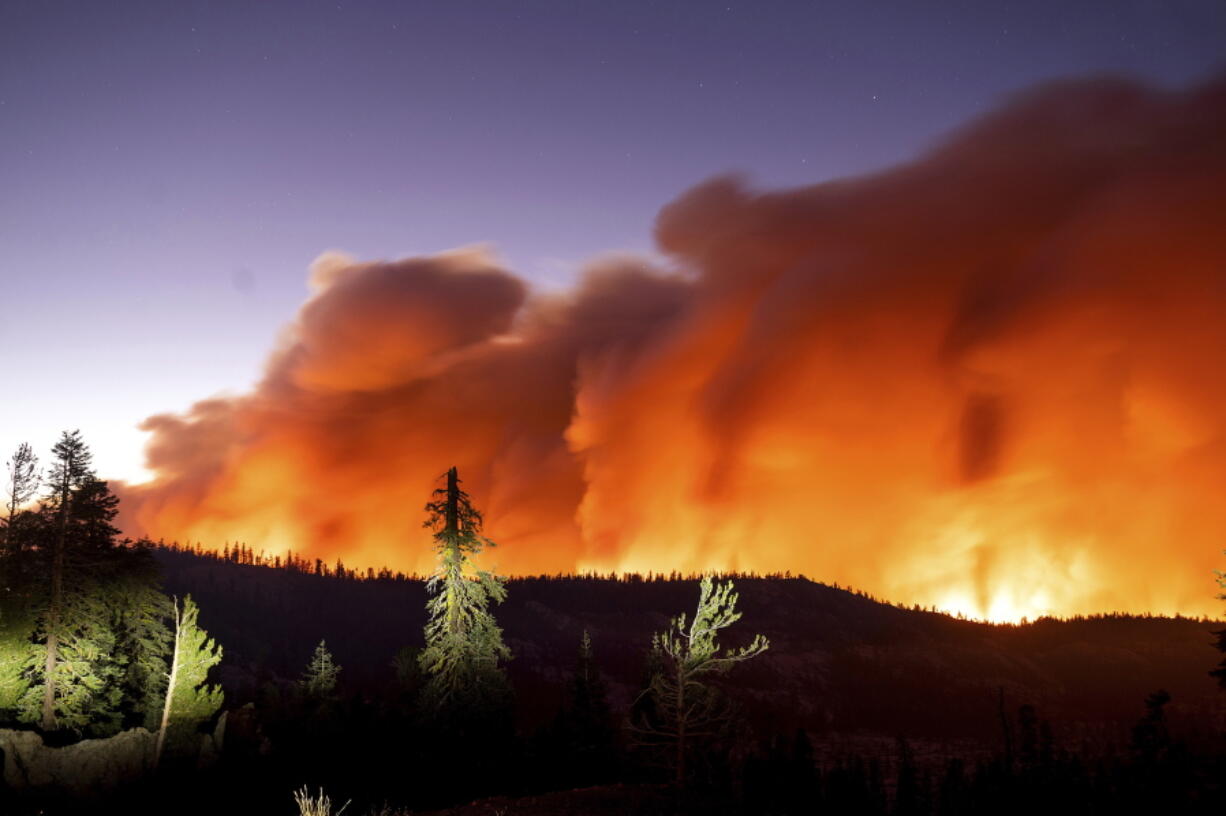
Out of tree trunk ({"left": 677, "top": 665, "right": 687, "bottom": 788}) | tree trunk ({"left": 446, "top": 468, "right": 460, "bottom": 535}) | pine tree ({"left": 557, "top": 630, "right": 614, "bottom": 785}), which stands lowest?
pine tree ({"left": 557, "top": 630, "right": 614, "bottom": 785})

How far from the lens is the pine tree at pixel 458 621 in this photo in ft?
122

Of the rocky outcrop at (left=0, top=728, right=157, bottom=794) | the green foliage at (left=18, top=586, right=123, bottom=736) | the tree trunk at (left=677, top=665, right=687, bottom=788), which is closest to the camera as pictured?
the tree trunk at (left=677, top=665, right=687, bottom=788)

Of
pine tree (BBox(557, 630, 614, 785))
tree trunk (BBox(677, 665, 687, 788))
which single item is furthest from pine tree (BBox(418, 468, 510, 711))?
pine tree (BBox(557, 630, 614, 785))

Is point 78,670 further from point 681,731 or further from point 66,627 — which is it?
point 681,731

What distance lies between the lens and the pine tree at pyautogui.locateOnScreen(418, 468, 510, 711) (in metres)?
37.3

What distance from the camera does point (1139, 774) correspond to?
255 feet

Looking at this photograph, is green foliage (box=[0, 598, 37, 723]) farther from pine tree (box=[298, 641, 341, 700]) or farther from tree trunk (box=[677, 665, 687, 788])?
tree trunk (box=[677, 665, 687, 788])

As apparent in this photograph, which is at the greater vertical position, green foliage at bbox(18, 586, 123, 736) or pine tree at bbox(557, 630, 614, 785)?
green foliage at bbox(18, 586, 123, 736)

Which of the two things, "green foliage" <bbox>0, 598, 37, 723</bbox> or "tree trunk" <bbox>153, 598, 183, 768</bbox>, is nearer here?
"green foliage" <bbox>0, 598, 37, 723</bbox>

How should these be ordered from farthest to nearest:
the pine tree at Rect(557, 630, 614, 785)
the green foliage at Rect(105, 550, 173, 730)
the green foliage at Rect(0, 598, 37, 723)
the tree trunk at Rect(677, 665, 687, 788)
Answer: the pine tree at Rect(557, 630, 614, 785) < the green foliage at Rect(105, 550, 173, 730) < the green foliage at Rect(0, 598, 37, 723) < the tree trunk at Rect(677, 665, 687, 788)

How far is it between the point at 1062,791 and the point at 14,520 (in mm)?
109416

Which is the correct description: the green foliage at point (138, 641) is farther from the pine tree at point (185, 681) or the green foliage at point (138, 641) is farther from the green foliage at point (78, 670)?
the pine tree at point (185, 681)

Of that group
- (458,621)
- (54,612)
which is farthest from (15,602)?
(458,621)

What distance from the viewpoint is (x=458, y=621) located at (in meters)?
37.7
